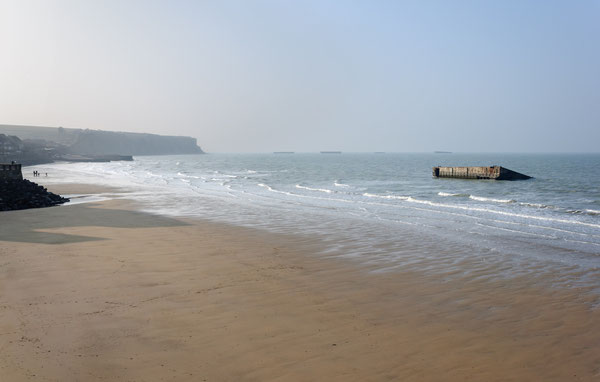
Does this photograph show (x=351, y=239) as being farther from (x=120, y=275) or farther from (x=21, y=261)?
(x=21, y=261)

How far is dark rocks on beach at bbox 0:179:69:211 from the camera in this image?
87.3ft

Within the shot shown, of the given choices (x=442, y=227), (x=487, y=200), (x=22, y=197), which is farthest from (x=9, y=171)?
(x=487, y=200)

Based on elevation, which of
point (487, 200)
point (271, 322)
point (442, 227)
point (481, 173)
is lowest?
point (271, 322)

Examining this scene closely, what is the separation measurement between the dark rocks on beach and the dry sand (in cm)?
1510

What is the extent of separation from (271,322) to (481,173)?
55.6 m

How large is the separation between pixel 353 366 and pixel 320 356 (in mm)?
571

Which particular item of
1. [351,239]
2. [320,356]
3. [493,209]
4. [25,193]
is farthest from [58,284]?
[493,209]

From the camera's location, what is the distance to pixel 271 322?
27.0 feet

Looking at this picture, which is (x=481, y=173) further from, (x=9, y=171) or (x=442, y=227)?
(x=9, y=171)

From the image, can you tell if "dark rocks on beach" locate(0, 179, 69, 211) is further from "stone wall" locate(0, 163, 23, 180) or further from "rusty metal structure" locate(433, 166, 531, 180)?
"rusty metal structure" locate(433, 166, 531, 180)

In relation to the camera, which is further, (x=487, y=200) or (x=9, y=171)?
(x=9, y=171)

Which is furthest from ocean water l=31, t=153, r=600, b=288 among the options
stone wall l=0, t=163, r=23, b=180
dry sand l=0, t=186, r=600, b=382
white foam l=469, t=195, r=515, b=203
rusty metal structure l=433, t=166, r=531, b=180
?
rusty metal structure l=433, t=166, r=531, b=180

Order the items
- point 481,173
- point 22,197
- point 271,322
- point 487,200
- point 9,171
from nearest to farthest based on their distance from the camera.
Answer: point 271,322 < point 22,197 < point 487,200 < point 9,171 < point 481,173

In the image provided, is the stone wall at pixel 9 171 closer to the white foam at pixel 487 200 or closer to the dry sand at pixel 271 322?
the dry sand at pixel 271 322
